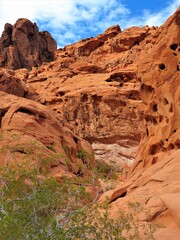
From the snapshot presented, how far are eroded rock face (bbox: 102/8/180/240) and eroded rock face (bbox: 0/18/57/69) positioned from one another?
69.5m

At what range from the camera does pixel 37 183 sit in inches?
374

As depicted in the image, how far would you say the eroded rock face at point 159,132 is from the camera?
31.2 ft

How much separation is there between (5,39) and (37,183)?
8235 cm

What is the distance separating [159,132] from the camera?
517 inches

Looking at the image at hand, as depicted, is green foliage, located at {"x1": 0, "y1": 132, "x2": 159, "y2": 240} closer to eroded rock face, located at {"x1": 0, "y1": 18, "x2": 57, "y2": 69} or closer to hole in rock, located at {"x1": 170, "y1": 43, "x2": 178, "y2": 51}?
→ hole in rock, located at {"x1": 170, "y1": 43, "x2": 178, "y2": 51}

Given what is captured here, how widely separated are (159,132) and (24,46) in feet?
251

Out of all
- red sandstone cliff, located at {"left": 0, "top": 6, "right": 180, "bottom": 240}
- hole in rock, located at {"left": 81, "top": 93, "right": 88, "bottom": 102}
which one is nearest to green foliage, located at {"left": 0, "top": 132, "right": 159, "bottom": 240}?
red sandstone cliff, located at {"left": 0, "top": 6, "right": 180, "bottom": 240}

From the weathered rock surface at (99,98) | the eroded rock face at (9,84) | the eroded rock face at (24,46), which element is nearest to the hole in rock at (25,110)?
the weathered rock surface at (99,98)

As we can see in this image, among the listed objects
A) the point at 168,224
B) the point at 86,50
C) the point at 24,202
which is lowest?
the point at 168,224

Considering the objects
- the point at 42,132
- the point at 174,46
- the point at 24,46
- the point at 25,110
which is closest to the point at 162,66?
the point at 174,46

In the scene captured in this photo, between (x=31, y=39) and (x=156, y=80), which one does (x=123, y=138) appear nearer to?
(x=156, y=80)

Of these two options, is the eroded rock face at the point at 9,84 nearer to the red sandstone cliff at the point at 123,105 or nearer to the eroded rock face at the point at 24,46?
the red sandstone cliff at the point at 123,105

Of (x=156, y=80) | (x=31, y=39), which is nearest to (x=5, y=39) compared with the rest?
(x=31, y=39)

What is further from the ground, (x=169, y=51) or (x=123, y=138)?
(x=169, y=51)
